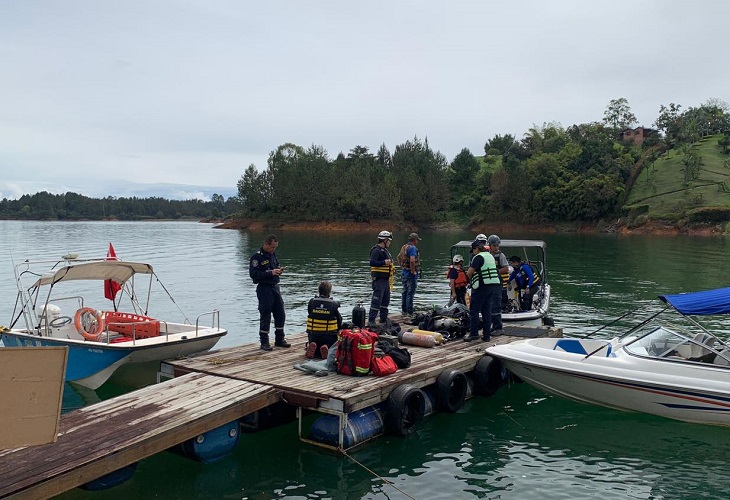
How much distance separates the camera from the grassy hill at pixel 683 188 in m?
77.2

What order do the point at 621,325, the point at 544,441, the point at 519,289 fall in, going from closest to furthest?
the point at 544,441 → the point at 519,289 → the point at 621,325

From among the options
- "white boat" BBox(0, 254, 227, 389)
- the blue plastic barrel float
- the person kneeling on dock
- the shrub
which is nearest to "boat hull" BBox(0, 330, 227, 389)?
"white boat" BBox(0, 254, 227, 389)

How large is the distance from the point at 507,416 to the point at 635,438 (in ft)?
7.21

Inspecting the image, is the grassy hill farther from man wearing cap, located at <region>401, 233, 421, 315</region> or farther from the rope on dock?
the rope on dock

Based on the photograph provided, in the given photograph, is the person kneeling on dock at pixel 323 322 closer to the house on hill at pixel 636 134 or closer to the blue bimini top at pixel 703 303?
the blue bimini top at pixel 703 303

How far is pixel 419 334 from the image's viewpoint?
13.4 m

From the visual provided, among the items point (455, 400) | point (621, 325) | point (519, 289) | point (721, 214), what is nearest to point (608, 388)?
point (455, 400)

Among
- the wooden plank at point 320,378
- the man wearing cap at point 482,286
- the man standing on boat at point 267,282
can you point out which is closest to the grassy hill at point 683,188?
the man wearing cap at point 482,286

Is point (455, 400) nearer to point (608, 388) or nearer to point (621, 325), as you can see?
point (608, 388)

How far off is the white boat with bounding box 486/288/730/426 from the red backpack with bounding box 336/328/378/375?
3128 millimetres

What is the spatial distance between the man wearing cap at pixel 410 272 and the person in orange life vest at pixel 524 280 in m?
2.59

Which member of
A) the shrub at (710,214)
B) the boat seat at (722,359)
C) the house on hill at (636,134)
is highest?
the house on hill at (636,134)

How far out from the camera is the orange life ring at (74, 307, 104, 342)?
42.1ft

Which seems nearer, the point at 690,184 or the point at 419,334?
the point at 419,334
